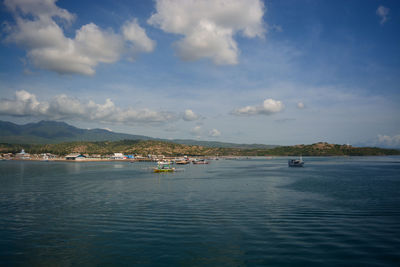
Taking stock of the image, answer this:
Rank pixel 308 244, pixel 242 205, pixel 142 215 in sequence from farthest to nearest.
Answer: pixel 242 205 < pixel 142 215 < pixel 308 244

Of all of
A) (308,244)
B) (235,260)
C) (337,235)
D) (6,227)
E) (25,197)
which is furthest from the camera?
(25,197)

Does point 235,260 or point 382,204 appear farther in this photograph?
point 382,204

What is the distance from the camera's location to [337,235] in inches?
760

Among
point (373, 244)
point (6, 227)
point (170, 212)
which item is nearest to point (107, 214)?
point (170, 212)

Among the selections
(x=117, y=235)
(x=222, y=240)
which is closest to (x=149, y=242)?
(x=117, y=235)

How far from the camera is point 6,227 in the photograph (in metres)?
21.8

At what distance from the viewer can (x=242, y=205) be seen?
30297 mm

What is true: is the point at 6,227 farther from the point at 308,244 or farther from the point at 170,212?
the point at 308,244

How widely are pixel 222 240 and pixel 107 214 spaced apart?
13.1 m

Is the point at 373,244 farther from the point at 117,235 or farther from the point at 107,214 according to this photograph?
the point at 107,214

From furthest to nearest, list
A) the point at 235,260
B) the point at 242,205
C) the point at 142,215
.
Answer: the point at 242,205, the point at 142,215, the point at 235,260

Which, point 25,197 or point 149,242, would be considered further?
point 25,197

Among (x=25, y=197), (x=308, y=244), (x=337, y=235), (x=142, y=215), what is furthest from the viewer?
(x=25, y=197)

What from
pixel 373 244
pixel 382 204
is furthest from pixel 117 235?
pixel 382 204
